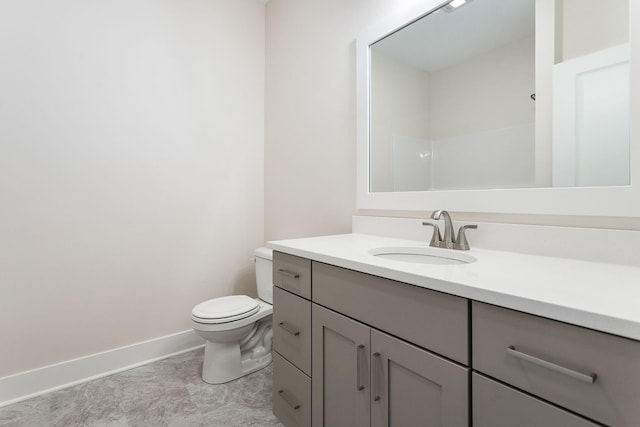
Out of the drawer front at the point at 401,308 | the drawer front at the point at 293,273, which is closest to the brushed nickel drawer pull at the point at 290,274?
the drawer front at the point at 293,273

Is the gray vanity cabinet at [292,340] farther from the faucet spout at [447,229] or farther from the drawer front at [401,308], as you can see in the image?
the faucet spout at [447,229]

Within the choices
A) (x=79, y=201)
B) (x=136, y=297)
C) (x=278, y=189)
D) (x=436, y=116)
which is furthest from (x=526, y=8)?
(x=136, y=297)

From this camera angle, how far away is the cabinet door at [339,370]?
37.8 inches

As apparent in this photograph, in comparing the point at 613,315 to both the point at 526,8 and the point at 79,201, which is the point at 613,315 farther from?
the point at 79,201

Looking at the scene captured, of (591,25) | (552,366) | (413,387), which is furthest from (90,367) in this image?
(591,25)

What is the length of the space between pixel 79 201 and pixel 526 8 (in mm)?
2338

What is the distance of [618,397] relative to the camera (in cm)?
51

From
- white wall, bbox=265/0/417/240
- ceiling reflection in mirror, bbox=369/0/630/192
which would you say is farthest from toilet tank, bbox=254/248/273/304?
ceiling reflection in mirror, bbox=369/0/630/192

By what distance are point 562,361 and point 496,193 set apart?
746 mm

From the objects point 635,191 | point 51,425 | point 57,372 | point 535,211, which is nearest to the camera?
point 635,191

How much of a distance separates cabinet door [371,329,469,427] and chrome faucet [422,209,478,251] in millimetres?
498

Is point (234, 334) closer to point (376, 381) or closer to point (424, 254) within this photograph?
point (376, 381)

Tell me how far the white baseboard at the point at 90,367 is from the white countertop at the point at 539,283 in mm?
1533

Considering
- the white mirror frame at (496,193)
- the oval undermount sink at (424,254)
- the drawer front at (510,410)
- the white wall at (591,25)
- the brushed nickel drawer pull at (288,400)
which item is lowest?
the brushed nickel drawer pull at (288,400)
